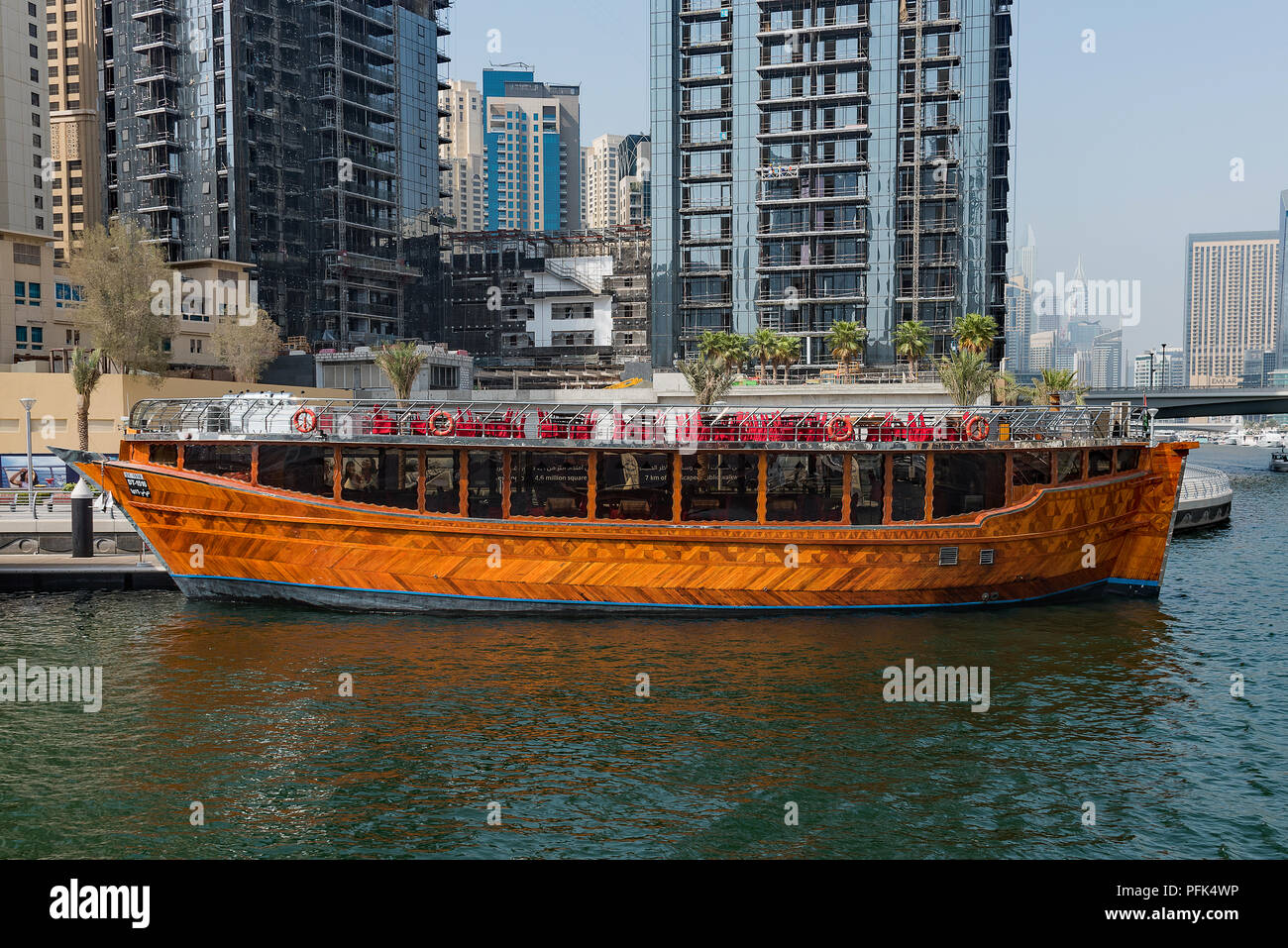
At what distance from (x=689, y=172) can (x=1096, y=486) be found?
231 feet

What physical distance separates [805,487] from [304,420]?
1433 centimetres

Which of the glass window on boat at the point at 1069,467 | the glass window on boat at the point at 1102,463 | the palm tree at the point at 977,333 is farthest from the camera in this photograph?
the palm tree at the point at 977,333

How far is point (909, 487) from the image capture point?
28141mm

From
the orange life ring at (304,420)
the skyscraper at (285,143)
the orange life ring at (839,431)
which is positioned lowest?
the orange life ring at (839,431)

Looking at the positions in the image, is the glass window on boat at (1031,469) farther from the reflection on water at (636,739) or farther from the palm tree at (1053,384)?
the palm tree at (1053,384)

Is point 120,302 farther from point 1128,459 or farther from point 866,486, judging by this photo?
point 1128,459

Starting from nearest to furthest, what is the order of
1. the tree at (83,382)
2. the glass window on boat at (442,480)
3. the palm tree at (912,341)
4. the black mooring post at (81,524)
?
the glass window on boat at (442,480), the black mooring post at (81,524), the tree at (83,382), the palm tree at (912,341)

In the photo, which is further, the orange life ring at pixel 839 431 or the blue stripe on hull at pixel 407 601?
the orange life ring at pixel 839 431

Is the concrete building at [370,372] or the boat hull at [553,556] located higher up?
the concrete building at [370,372]

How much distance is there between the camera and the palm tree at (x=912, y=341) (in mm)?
76000

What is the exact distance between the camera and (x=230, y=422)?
90.9 feet

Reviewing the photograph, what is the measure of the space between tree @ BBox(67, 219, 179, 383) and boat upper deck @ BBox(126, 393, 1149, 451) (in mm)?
30431

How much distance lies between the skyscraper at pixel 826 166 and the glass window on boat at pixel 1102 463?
194 feet

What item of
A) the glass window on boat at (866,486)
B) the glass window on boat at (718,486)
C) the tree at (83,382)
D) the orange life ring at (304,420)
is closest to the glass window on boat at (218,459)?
the orange life ring at (304,420)
